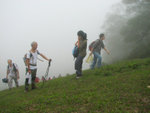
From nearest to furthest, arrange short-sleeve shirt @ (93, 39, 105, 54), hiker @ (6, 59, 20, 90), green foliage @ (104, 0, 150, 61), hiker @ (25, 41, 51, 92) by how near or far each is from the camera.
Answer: hiker @ (25, 41, 51, 92)
short-sleeve shirt @ (93, 39, 105, 54)
hiker @ (6, 59, 20, 90)
green foliage @ (104, 0, 150, 61)

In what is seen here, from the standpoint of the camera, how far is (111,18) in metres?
43.2

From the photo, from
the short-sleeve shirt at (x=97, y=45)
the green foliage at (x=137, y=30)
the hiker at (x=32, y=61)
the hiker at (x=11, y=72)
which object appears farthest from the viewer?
the green foliage at (x=137, y=30)

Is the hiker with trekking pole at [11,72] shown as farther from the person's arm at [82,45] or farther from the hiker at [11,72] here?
the person's arm at [82,45]

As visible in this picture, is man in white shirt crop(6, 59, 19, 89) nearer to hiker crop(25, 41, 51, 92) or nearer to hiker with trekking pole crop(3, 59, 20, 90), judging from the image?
hiker with trekking pole crop(3, 59, 20, 90)

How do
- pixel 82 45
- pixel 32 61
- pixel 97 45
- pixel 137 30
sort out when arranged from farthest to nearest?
1. pixel 137 30
2. pixel 97 45
3. pixel 82 45
4. pixel 32 61

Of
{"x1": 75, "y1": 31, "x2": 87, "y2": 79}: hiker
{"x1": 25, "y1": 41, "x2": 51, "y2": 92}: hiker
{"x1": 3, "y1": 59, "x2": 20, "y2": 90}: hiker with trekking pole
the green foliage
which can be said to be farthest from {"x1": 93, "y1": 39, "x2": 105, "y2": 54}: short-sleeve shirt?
the green foliage

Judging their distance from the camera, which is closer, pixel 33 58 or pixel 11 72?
pixel 33 58

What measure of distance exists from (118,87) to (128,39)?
88.9ft

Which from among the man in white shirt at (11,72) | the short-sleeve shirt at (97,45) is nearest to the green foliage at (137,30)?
the short-sleeve shirt at (97,45)

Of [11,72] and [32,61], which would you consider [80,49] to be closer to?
[32,61]

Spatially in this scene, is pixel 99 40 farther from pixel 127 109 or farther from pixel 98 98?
pixel 127 109

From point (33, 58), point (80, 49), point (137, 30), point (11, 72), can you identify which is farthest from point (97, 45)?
point (137, 30)

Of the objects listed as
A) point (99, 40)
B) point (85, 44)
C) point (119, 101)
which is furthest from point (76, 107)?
point (99, 40)

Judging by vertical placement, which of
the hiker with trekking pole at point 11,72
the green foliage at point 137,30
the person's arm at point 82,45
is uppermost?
the green foliage at point 137,30
